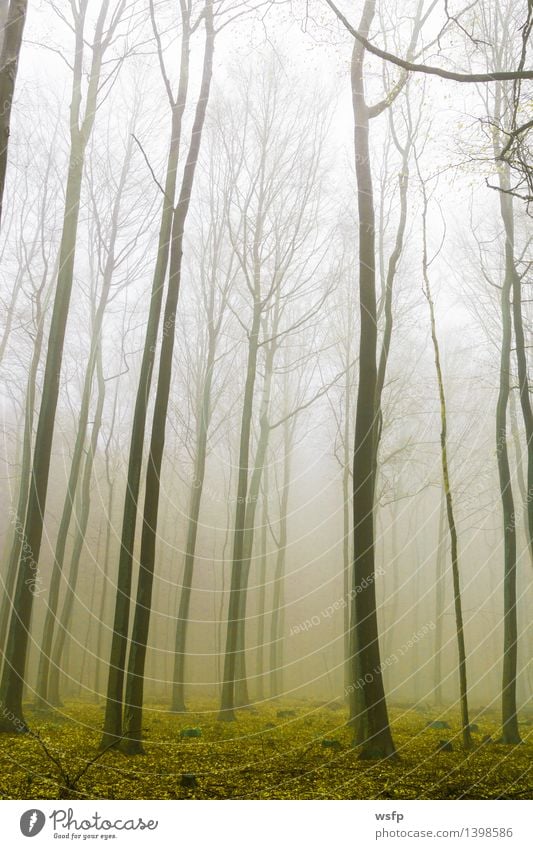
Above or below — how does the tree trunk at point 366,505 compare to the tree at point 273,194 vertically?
below

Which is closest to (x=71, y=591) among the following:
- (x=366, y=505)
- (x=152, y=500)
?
(x=152, y=500)

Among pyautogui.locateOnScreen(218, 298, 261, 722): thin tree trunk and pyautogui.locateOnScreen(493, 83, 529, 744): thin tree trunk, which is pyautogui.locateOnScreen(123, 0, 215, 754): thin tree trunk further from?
pyautogui.locateOnScreen(493, 83, 529, 744): thin tree trunk

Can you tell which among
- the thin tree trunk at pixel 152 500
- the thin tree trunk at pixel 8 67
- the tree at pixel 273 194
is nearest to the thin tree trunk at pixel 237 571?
the tree at pixel 273 194

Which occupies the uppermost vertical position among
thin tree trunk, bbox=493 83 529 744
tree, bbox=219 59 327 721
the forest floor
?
tree, bbox=219 59 327 721

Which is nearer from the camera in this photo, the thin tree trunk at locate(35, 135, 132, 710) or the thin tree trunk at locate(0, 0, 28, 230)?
the thin tree trunk at locate(0, 0, 28, 230)

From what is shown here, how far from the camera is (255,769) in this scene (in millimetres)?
4469

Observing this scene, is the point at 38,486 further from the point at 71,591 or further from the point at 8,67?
the point at 71,591

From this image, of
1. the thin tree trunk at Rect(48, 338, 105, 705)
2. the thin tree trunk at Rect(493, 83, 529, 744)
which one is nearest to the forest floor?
the thin tree trunk at Rect(493, 83, 529, 744)

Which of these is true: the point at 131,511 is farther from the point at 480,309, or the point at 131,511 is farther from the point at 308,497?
the point at 308,497

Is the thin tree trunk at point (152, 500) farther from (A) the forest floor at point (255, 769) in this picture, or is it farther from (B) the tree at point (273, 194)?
(B) the tree at point (273, 194)

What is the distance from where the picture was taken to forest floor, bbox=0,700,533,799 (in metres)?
3.97

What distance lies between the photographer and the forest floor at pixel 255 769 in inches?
Result: 156
